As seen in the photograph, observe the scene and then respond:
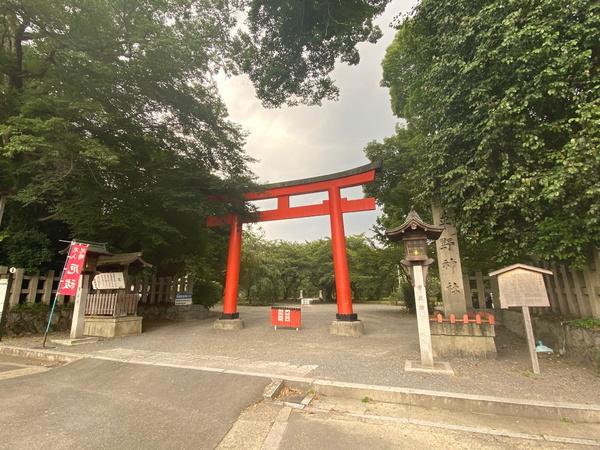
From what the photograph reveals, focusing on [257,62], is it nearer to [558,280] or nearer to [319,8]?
[319,8]

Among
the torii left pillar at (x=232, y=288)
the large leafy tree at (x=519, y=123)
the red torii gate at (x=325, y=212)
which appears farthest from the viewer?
the torii left pillar at (x=232, y=288)

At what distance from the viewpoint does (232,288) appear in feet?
38.2

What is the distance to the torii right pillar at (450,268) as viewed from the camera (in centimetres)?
744

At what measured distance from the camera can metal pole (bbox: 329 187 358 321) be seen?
10055mm

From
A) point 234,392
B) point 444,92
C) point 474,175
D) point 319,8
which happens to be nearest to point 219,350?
point 234,392

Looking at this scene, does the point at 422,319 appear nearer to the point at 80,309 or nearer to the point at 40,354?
the point at 40,354

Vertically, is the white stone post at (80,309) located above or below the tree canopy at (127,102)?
below

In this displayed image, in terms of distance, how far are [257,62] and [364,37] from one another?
364 centimetres

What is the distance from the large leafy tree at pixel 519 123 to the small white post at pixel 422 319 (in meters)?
1.78

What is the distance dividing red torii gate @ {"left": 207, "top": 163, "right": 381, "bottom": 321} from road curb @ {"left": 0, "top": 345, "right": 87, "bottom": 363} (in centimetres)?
505

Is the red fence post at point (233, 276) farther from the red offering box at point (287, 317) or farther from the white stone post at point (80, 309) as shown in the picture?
the white stone post at point (80, 309)

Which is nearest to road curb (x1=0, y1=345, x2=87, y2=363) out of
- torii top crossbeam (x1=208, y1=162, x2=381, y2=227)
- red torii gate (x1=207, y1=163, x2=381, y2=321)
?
red torii gate (x1=207, y1=163, x2=381, y2=321)

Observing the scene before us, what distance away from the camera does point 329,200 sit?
11195 millimetres

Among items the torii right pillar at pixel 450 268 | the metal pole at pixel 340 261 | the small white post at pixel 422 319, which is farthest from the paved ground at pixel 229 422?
the metal pole at pixel 340 261
